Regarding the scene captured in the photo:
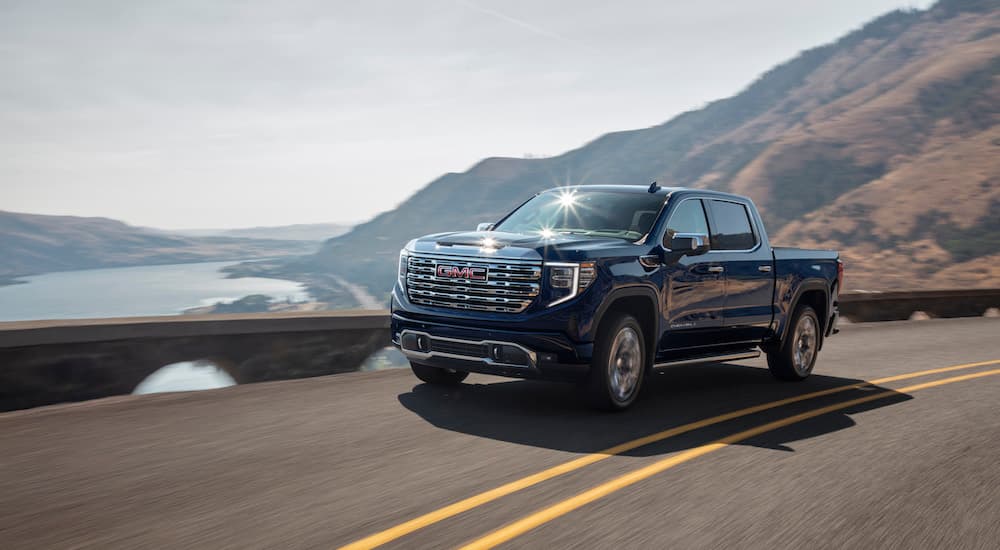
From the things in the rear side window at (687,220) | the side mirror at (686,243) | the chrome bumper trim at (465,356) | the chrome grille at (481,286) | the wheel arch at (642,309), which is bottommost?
the chrome bumper trim at (465,356)

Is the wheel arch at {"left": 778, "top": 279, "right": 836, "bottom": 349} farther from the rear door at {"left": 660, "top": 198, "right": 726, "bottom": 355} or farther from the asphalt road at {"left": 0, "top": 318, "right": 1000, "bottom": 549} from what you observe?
the rear door at {"left": 660, "top": 198, "right": 726, "bottom": 355}

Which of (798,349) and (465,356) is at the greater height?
(465,356)

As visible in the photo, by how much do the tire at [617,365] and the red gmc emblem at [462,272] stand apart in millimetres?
1079

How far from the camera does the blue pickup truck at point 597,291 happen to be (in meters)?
7.06

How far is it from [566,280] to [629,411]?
4.74 ft

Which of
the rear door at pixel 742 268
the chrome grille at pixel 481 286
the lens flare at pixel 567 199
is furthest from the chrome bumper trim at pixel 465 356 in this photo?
the rear door at pixel 742 268

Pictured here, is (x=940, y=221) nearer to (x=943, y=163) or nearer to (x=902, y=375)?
(x=943, y=163)

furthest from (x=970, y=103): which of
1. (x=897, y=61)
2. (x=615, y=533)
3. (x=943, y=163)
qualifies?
(x=615, y=533)

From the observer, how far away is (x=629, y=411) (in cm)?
773

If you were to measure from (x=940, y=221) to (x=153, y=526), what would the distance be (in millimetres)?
89962

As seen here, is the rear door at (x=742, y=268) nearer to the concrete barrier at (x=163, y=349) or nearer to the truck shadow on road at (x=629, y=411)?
the truck shadow on road at (x=629, y=411)

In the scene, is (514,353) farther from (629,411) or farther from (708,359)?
(708,359)

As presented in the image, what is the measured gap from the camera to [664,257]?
25.7 ft

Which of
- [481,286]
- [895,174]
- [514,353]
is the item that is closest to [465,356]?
[514,353]
